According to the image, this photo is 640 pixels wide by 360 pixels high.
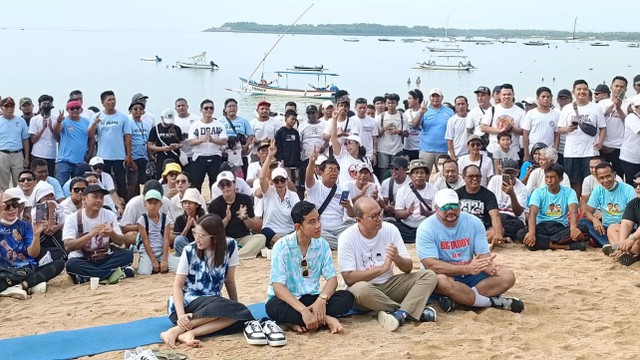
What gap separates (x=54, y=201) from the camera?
7844 mm

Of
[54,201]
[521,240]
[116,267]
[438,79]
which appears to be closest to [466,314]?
[521,240]

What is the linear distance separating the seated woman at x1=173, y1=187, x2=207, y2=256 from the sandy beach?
43 cm

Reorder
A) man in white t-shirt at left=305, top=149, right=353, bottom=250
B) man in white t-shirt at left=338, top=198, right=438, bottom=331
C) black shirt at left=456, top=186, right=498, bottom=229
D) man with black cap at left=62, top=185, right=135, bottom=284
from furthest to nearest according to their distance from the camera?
man in white t-shirt at left=305, top=149, right=353, bottom=250
black shirt at left=456, top=186, right=498, bottom=229
man with black cap at left=62, top=185, right=135, bottom=284
man in white t-shirt at left=338, top=198, right=438, bottom=331

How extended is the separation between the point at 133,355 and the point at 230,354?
693 mm

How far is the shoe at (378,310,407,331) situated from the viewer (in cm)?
580

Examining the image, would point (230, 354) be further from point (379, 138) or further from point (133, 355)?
point (379, 138)

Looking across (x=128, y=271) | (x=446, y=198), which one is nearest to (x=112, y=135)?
(x=128, y=271)

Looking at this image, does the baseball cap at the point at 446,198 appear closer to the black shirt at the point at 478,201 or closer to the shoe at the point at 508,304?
the shoe at the point at 508,304

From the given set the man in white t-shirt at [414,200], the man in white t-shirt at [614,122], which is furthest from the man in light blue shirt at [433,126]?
the man in white t-shirt at [614,122]

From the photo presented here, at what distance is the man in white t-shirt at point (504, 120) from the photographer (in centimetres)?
990

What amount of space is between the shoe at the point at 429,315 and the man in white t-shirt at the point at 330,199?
9.04 ft

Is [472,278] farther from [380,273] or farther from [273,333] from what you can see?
[273,333]

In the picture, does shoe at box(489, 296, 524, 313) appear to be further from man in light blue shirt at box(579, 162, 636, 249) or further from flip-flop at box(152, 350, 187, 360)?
flip-flop at box(152, 350, 187, 360)

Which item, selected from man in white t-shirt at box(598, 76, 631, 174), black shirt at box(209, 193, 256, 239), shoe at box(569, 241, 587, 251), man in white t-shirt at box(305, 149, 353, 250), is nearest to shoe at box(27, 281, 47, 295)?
black shirt at box(209, 193, 256, 239)
